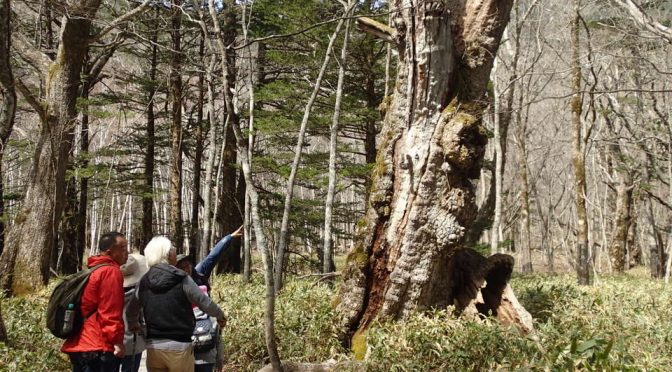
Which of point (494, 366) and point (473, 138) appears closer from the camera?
point (494, 366)

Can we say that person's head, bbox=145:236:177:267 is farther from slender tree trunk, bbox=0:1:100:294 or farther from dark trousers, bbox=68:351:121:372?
slender tree trunk, bbox=0:1:100:294

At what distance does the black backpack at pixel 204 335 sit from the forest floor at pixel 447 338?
154 centimetres

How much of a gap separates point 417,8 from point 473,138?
5.25 feet

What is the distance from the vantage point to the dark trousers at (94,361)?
156 inches

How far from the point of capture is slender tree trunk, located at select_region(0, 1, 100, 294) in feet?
32.0

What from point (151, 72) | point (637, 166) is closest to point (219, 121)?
point (151, 72)

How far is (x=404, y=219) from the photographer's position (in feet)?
20.9

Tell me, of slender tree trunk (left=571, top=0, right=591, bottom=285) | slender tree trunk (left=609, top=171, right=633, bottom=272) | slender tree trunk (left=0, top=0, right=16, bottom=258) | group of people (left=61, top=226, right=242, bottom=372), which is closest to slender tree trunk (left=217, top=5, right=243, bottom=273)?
slender tree trunk (left=0, top=0, right=16, bottom=258)

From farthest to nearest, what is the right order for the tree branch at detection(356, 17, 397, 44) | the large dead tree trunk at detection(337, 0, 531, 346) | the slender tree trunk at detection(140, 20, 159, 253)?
the slender tree trunk at detection(140, 20, 159, 253) → the tree branch at detection(356, 17, 397, 44) → the large dead tree trunk at detection(337, 0, 531, 346)

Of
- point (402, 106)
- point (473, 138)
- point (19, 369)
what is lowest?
point (19, 369)

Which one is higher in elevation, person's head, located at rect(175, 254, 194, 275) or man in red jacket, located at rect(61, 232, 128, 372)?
person's head, located at rect(175, 254, 194, 275)

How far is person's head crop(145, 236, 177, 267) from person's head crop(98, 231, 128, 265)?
0.18 metres

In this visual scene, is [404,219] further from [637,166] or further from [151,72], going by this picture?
[637,166]

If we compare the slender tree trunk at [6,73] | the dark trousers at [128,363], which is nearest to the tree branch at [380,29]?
the slender tree trunk at [6,73]
